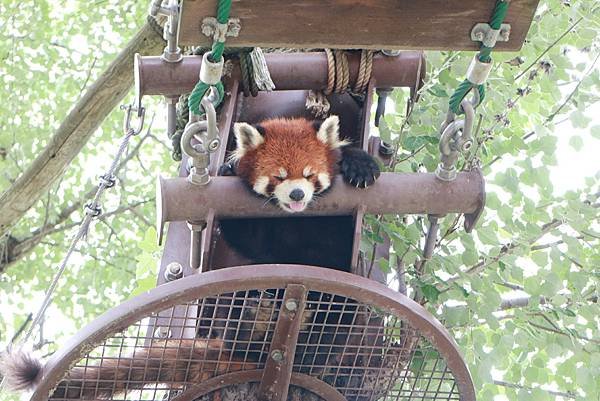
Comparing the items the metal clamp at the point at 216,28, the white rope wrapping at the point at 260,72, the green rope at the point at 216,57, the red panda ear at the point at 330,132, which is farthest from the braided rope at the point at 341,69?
the metal clamp at the point at 216,28

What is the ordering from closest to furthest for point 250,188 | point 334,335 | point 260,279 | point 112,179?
1. point 260,279
2. point 334,335
3. point 250,188
4. point 112,179

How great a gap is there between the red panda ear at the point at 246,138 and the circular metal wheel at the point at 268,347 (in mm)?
719

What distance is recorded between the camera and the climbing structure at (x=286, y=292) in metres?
2.35

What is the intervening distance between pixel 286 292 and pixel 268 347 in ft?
0.92

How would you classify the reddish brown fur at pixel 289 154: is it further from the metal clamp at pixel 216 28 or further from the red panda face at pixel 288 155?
the metal clamp at pixel 216 28

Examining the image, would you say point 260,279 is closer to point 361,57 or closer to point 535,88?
point 361,57

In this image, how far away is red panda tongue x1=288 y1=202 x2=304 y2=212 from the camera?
3.01m

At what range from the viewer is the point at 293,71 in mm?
3395

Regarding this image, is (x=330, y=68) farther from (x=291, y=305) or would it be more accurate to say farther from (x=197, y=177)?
(x=291, y=305)

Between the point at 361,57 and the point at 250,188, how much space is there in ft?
2.47

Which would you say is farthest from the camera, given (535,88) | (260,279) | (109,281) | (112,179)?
(109,281)

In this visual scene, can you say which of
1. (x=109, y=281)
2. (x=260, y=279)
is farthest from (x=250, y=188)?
(x=109, y=281)

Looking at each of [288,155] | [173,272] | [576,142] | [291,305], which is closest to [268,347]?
[291,305]

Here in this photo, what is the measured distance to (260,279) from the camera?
2.30m
